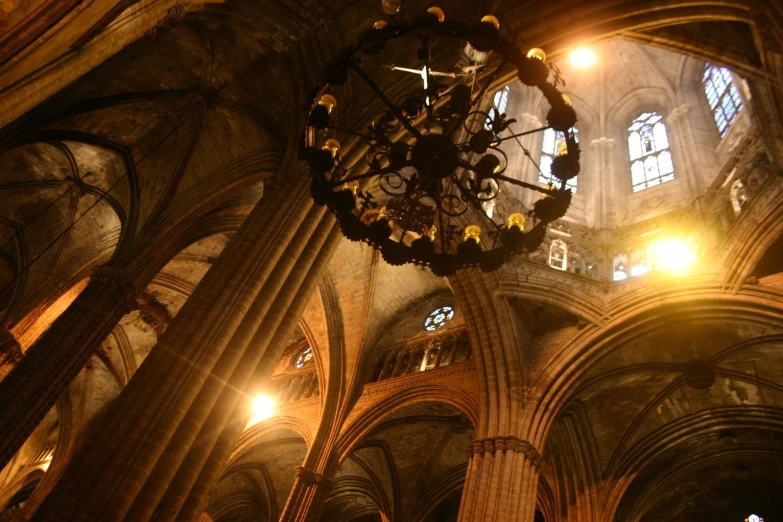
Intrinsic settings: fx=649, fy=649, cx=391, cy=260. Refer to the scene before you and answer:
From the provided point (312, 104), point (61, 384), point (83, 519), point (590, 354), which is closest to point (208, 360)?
point (83, 519)

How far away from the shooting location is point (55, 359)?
10.5 metres

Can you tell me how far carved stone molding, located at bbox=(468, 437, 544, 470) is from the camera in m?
12.6

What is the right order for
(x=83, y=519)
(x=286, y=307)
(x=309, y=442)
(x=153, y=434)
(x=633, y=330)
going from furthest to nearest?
(x=309, y=442) < (x=633, y=330) < (x=286, y=307) < (x=153, y=434) < (x=83, y=519)

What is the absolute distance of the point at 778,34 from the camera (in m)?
9.23

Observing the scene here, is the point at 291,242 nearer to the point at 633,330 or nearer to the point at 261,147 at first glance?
the point at 261,147

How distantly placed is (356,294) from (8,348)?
8.22 metres

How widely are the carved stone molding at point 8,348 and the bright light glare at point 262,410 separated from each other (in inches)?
257

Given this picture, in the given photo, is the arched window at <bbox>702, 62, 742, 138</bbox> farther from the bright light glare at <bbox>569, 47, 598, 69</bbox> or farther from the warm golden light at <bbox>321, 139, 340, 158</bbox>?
the warm golden light at <bbox>321, 139, 340, 158</bbox>

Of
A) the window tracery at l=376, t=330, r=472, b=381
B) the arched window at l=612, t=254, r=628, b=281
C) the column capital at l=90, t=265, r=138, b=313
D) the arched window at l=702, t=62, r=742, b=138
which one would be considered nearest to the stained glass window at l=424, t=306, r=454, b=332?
the window tracery at l=376, t=330, r=472, b=381

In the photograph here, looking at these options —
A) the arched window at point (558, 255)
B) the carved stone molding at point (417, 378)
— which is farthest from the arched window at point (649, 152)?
the carved stone molding at point (417, 378)

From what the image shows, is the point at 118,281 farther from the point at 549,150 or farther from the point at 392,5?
the point at 549,150

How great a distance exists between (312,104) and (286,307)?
2.78 metres

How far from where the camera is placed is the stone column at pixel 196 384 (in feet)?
20.4

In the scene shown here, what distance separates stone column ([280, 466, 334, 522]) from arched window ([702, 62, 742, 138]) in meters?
13.0
